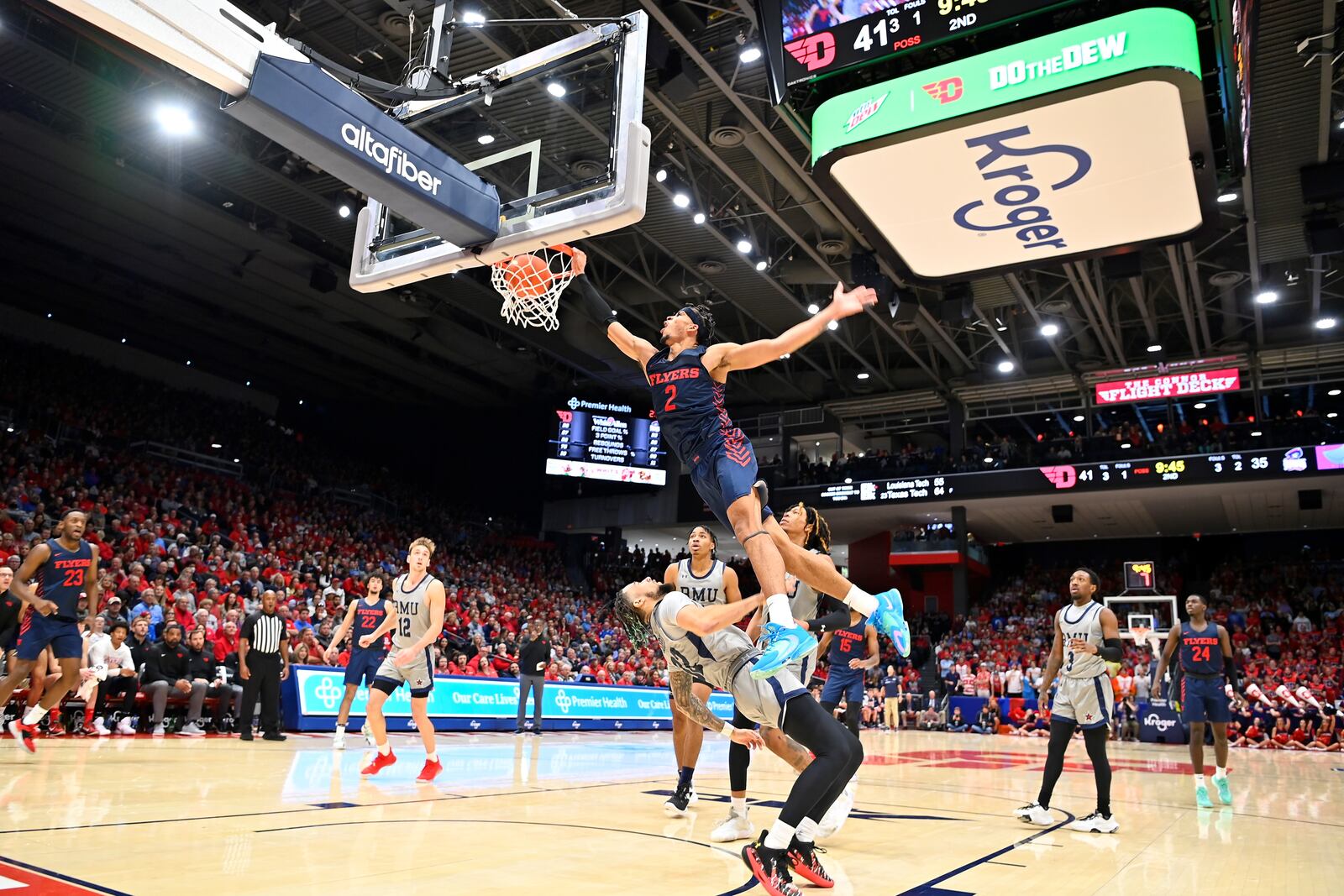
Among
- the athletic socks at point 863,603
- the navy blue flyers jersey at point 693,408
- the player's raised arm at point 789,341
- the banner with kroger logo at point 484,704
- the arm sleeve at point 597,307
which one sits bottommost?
the banner with kroger logo at point 484,704

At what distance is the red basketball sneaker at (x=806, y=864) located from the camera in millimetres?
4086

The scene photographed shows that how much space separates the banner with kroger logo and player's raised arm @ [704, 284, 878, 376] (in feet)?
32.9

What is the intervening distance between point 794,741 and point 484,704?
A: 1267 cm

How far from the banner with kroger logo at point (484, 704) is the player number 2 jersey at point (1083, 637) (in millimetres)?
9911

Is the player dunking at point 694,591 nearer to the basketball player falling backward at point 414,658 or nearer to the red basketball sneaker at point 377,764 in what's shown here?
the basketball player falling backward at point 414,658

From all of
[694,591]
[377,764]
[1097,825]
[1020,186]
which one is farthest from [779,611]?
[1020,186]

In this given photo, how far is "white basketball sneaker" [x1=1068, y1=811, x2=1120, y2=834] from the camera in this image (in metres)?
6.15

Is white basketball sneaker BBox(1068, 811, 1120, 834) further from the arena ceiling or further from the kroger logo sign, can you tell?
the kroger logo sign

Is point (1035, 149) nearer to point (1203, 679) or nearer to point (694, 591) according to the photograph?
point (1203, 679)

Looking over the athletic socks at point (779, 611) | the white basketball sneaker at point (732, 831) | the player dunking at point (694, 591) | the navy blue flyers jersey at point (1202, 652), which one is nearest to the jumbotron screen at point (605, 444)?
the navy blue flyers jersey at point (1202, 652)

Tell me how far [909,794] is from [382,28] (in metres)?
13.7

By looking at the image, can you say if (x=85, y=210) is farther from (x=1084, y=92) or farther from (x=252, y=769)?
(x=1084, y=92)

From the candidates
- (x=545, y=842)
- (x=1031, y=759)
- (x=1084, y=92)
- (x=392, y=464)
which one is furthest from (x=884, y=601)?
(x=392, y=464)

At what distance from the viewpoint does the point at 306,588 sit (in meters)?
18.8
